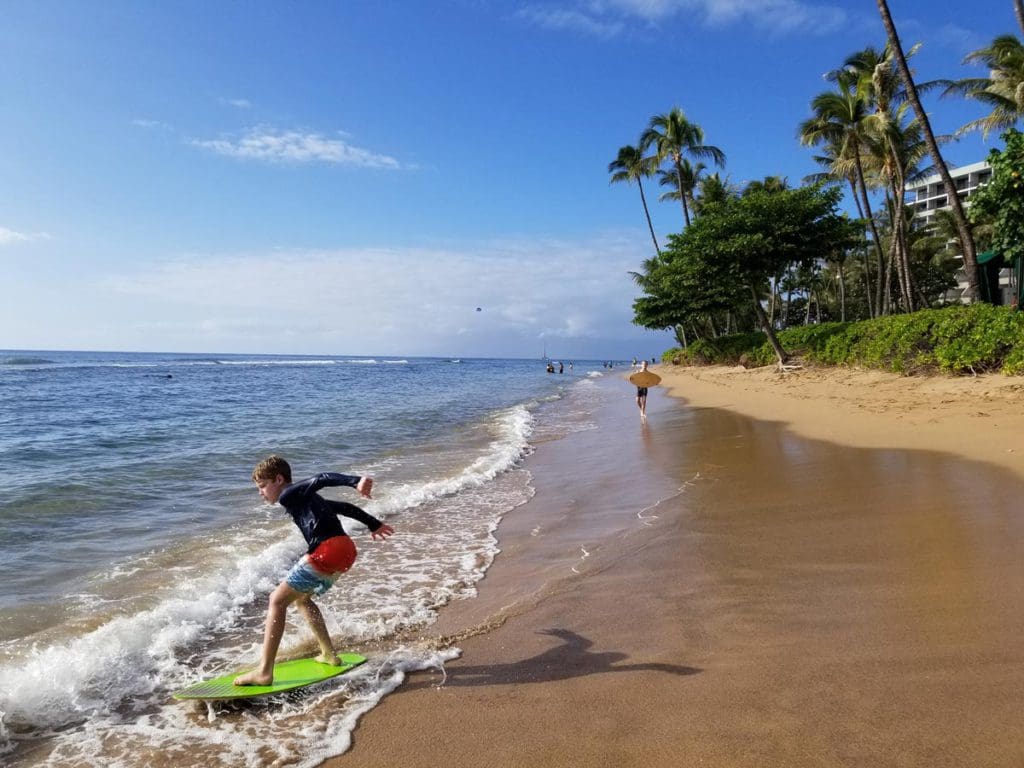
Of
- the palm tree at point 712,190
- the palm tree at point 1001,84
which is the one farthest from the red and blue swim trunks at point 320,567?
the palm tree at point 712,190

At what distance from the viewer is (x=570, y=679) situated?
350 centimetres

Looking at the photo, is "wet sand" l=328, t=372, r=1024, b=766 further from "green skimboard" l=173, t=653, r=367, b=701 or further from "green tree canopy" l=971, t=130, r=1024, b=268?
"green tree canopy" l=971, t=130, r=1024, b=268

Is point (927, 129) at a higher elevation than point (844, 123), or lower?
lower

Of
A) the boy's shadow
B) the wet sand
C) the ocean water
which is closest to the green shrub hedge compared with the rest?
the wet sand

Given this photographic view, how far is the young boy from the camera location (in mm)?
3723

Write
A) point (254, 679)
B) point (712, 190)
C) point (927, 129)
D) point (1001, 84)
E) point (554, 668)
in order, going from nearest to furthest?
A: point (254, 679), point (554, 668), point (927, 129), point (1001, 84), point (712, 190)

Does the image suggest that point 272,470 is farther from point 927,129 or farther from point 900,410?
point 927,129

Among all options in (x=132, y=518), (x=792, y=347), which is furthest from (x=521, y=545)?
(x=792, y=347)

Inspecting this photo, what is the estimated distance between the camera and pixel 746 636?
12.4 feet

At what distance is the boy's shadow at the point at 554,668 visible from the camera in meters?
3.54

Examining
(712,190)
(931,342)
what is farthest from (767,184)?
(931,342)

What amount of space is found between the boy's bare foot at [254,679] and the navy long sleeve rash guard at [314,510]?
72cm

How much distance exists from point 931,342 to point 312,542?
17581mm

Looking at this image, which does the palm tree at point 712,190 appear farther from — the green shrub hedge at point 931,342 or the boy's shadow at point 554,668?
the boy's shadow at point 554,668
